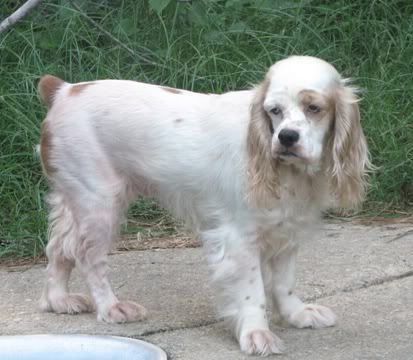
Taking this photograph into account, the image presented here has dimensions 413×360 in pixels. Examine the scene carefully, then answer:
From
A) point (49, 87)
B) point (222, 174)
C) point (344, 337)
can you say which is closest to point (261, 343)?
point (344, 337)

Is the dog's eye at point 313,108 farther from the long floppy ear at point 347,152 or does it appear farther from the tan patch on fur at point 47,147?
the tan patch on fur at point 47,147

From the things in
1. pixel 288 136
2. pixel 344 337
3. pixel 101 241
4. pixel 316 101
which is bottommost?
pixel 344 337

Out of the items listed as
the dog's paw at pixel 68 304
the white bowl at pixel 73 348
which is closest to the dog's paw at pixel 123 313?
the dog's paw at pixel 68 304

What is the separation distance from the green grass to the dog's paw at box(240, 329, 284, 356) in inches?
95.0

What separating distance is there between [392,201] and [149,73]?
1.79 metres

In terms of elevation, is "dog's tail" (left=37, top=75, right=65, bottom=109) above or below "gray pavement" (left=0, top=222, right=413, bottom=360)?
above

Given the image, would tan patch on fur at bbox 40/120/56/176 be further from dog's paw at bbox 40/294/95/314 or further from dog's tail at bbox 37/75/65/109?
dog's paw at bbox 40/294/95/314

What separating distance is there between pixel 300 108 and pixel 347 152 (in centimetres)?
29

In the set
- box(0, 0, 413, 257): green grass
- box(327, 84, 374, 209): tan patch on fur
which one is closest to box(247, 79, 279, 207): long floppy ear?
box(327, 84, 374, 209): tan patch on fur

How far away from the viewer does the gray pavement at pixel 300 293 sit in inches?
166

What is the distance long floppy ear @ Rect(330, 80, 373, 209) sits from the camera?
4.12m

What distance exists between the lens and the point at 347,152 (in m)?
4.17

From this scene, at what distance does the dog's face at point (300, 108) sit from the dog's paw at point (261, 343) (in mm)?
674

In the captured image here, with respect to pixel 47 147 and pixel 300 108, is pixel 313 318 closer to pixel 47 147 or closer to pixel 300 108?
pixel 300 108
